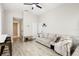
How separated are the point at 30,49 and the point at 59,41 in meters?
0.73

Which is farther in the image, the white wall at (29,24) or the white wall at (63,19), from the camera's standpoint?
the white wall at (29,24)

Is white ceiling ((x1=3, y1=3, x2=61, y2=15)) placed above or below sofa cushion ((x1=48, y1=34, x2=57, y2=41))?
above

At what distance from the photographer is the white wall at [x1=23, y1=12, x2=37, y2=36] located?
2.44 meters

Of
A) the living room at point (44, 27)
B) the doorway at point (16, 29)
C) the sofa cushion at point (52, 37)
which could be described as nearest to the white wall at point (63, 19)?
the living room at point (44, 27)

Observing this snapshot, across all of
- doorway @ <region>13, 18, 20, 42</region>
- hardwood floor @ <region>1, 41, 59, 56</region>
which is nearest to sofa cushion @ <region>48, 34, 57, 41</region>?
hardwood floor @ <region>1, 41, 59, 56</region>

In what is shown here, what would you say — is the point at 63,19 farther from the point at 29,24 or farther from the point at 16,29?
the point at 16,29

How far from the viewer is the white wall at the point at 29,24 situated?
244 cm

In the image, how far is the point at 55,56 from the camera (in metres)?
2.23

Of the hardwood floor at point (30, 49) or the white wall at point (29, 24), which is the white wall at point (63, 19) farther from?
the hardwood floor at point (30, 49)

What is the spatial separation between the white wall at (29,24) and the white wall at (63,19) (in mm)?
190

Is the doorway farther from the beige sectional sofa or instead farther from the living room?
the beige sectional sofa

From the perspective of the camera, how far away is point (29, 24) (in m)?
2.49

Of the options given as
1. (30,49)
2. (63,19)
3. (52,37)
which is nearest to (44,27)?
(52,37)

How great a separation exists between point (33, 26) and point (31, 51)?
61 cm
